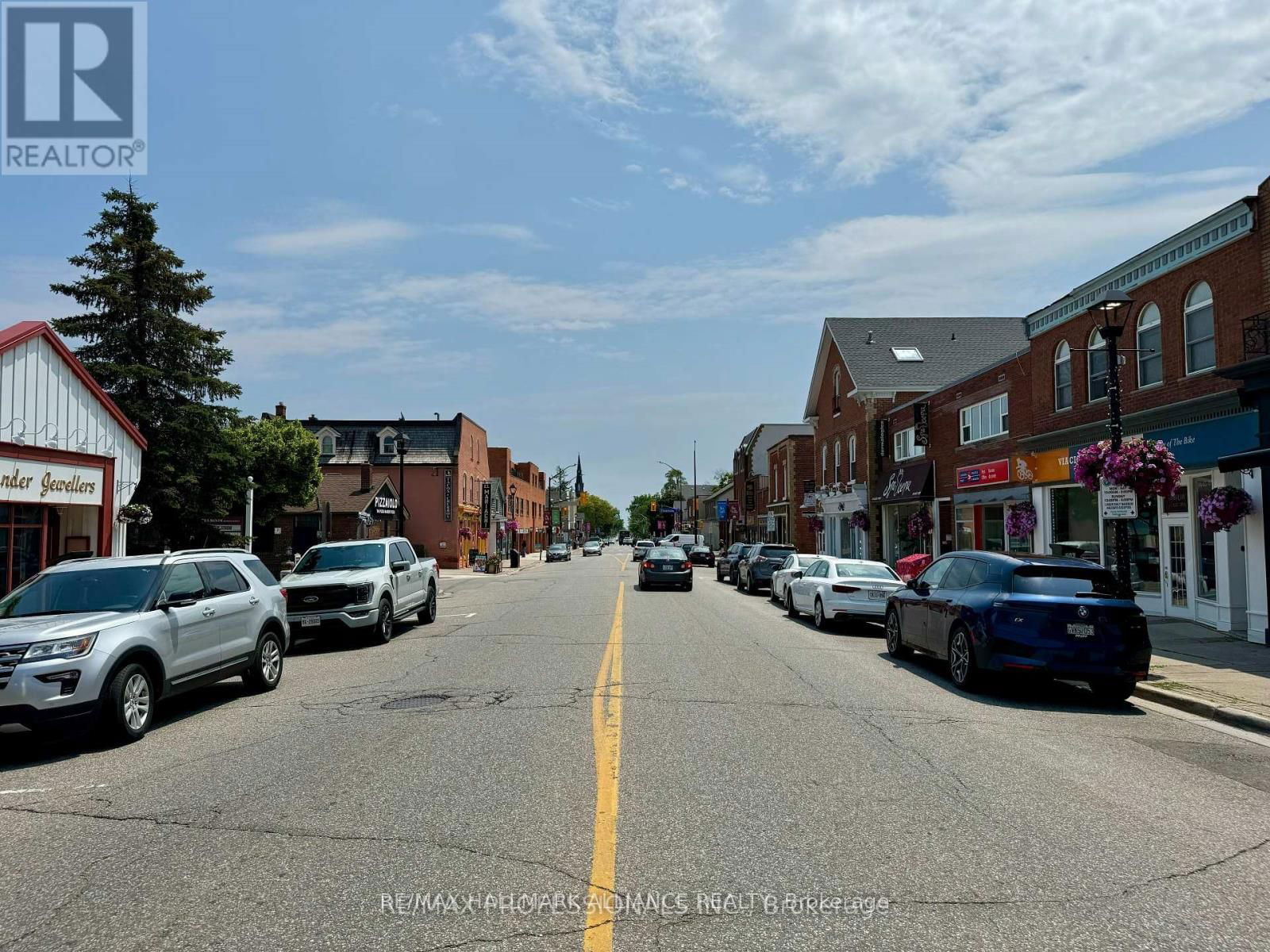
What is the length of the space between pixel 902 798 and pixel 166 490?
74.0 feet

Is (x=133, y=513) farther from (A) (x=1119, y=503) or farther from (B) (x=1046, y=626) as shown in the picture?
(A) (x=1119, y=503)

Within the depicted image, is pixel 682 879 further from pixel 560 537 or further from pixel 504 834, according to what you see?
pixel 560 537

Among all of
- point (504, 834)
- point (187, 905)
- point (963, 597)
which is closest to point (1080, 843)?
point (504, 834)

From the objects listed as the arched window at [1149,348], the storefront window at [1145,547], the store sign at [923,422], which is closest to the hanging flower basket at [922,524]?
the store sign at [923,422]

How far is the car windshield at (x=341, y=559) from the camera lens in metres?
16.5

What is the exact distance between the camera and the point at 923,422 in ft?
106

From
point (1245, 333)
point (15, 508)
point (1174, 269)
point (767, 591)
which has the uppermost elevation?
point (1174, 269)

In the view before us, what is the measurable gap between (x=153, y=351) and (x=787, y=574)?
57.7 feet

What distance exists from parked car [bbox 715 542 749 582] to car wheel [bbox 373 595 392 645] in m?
19.5

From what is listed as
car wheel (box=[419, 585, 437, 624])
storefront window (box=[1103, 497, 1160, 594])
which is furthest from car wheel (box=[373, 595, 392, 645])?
storefront window (box=[1103, 497, 1160, 594])

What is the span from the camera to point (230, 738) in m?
8.20

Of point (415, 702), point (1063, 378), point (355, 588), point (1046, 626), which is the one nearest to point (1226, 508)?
point (1046, 626)

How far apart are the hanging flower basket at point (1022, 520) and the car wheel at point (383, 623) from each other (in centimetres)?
1553

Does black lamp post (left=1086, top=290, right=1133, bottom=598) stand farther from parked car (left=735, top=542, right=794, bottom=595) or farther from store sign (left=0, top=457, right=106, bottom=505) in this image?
store sign (left=0, top=457, right=106, bottom=505)
